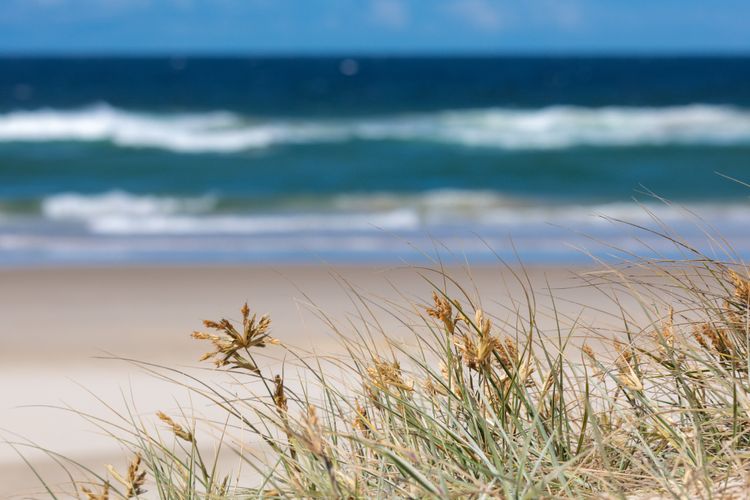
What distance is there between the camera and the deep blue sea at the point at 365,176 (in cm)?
1064

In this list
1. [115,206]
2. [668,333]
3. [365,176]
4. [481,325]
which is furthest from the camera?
[365,176]

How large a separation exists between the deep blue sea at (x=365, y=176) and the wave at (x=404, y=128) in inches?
4.3

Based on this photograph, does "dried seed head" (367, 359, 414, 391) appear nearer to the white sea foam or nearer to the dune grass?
the dune grass

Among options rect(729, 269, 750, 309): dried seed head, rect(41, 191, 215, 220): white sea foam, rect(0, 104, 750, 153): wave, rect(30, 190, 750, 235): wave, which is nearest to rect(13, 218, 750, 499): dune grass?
rect(729, 269, 750, 309): dried seed head

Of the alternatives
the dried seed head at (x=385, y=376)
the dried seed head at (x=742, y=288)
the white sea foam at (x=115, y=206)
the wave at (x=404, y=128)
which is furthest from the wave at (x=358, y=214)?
the dried seed head at (x=385, y=376)

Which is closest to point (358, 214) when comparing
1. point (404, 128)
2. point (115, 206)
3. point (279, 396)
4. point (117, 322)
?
point (115, 206)

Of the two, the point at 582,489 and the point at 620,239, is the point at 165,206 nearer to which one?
the point at 620,239

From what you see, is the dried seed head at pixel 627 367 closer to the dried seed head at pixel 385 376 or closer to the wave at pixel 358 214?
the dried seed head at pixel 385 376

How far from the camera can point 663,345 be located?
1893 mm

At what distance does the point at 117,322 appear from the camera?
291 inches

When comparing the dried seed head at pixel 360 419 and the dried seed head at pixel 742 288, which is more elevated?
the dried seed head at pixel 742 288

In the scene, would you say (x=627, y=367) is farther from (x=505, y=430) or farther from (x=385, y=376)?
(x=385, y=376)

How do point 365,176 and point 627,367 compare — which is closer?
point 627,367

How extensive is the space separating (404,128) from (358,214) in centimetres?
1244
